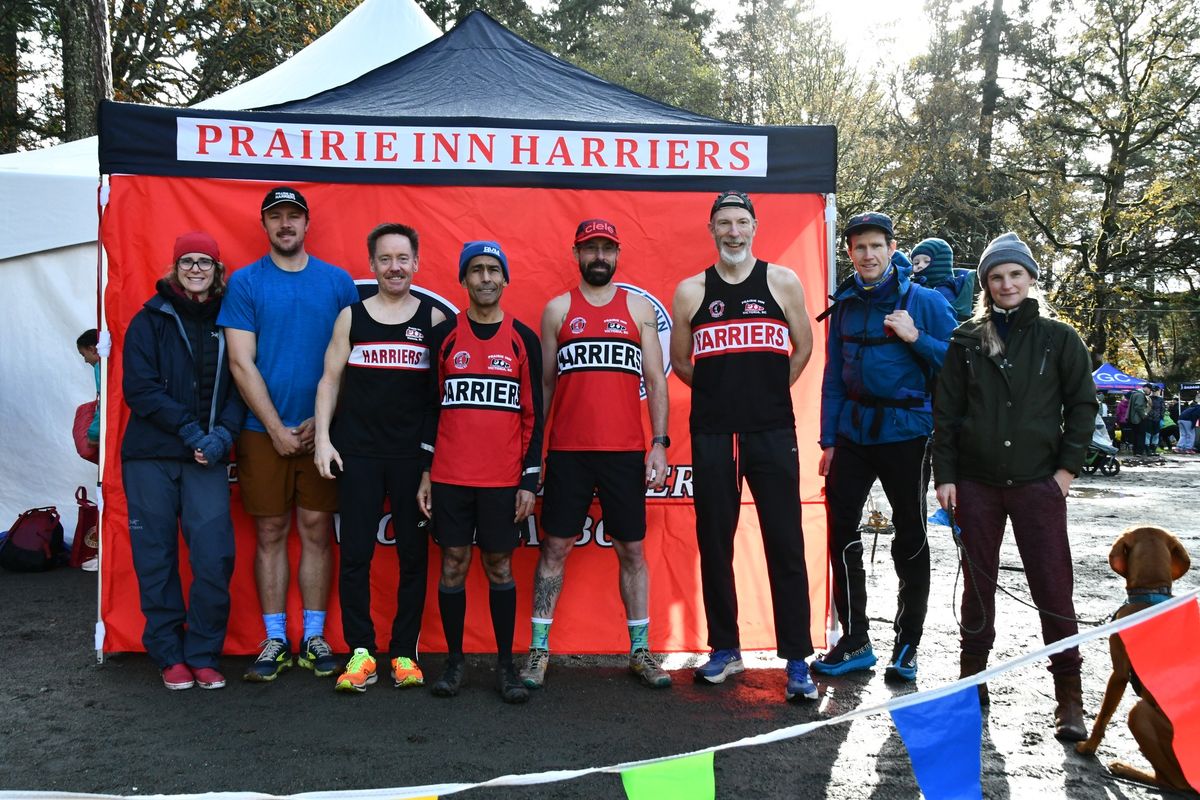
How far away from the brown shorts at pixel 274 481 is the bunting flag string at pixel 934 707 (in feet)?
5.59

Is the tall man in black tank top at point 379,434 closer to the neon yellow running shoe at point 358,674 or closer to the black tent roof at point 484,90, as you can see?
the neon yellow running shoe at point 358,674

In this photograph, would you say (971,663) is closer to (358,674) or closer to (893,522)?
(893,522)

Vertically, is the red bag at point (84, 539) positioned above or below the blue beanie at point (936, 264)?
below

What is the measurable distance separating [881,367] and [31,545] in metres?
6.26

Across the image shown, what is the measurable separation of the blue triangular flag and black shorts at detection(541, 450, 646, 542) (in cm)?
188

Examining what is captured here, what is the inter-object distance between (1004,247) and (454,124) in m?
2.60

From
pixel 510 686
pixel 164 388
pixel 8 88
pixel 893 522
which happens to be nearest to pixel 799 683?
pixel 893 522

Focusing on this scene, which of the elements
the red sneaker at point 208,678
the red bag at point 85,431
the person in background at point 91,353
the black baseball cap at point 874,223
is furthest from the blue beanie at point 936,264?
the red bag at point 85,431

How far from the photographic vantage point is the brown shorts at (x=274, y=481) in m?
4.16

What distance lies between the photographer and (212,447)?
3.96 metres

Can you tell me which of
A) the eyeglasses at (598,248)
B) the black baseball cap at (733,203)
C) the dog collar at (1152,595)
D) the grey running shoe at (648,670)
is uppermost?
the black baseball cap at (733,203)

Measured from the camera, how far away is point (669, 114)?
16.3 ft

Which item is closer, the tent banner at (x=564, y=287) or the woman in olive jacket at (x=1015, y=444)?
the woman in olive jacket at (x=1015, y=444)

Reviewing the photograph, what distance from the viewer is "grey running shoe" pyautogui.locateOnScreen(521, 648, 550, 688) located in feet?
13.2
